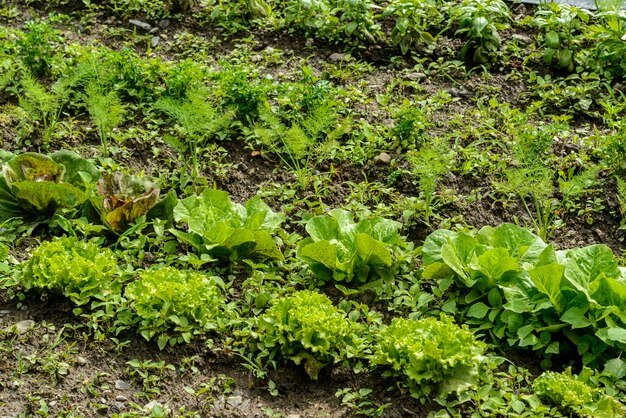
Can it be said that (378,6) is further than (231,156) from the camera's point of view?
Yes

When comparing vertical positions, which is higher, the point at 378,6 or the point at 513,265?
the point at 378,6

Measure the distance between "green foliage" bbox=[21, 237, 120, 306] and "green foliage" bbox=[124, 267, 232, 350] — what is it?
7.9 inches

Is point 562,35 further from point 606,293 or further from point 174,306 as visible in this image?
point 174,306

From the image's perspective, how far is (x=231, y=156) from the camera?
6.00m

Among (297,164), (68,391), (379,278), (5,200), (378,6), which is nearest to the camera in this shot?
(68,391)

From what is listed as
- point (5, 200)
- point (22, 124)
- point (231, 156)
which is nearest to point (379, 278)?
point (231, 156)

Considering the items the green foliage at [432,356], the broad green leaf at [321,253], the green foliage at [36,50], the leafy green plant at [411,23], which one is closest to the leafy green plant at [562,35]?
the leafy green plant at [411,23]

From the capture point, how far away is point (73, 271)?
4.59 meters

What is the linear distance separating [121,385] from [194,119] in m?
1.99

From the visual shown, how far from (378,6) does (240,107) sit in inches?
72.7

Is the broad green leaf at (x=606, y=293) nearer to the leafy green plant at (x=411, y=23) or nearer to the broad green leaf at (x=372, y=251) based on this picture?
the broad green leaf at (x=372, y=251)

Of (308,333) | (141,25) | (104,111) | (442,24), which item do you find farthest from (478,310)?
(141,25)

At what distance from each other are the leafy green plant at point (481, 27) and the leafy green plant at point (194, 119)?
2179 mm

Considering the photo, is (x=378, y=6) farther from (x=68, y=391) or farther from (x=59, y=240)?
(x=68, y=391)
